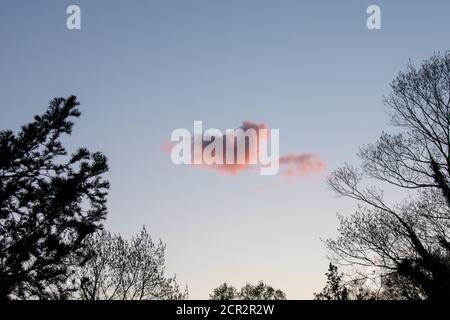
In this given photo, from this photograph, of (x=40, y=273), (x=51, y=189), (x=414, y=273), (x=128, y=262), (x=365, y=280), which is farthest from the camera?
(x=128, y=262)

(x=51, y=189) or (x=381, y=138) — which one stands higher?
(x=381, y=138)

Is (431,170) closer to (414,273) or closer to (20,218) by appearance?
(414,273)

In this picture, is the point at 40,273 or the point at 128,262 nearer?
the point at 40,273

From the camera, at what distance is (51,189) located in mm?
10156

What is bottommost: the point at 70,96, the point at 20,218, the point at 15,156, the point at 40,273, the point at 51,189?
the point at 40,273

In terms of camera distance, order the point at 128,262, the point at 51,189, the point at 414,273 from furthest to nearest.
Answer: the point at 128,262 < the point at 414,273 < the point at 51,189

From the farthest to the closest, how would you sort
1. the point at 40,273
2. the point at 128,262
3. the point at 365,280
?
the point at 128,262 < the point at 365,280 < the point at 40,273

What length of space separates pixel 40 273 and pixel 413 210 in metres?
15.5

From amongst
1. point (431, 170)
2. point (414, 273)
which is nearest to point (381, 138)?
point (431, 170)

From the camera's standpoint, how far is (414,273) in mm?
14102
